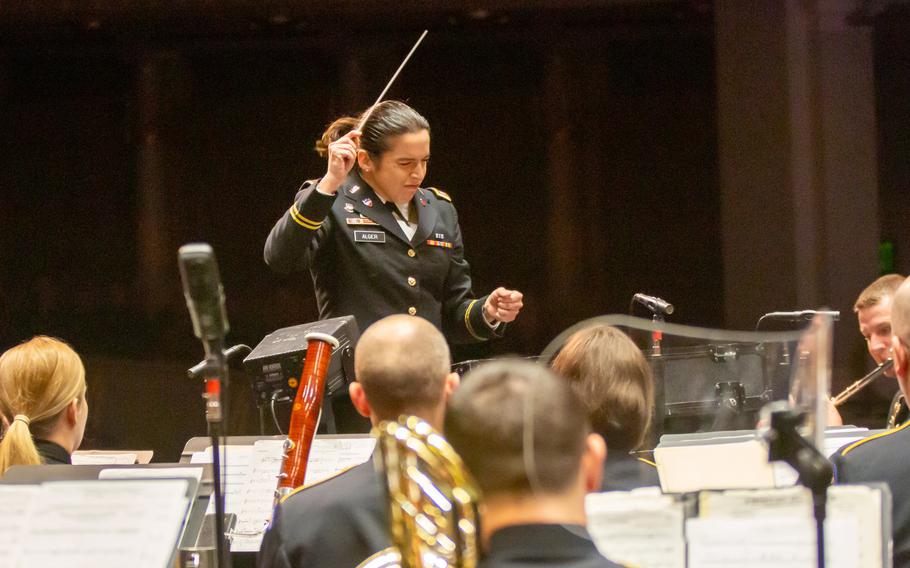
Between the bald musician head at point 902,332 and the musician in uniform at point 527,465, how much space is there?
0.87 m

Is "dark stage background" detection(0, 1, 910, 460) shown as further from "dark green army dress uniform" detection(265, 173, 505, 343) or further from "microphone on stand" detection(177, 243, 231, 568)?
"microphone on stand" detection(177, 243, 231, 568)

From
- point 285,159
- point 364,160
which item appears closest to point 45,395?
point 364,160

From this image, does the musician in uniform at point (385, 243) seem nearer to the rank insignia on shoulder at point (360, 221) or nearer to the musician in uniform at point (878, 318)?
the rank insignia on shoulder at point (360, 221)

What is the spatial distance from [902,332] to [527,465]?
0.96m

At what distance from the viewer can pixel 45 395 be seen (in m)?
2.38

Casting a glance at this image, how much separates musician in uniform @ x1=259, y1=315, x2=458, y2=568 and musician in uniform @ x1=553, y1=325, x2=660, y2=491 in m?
0.25

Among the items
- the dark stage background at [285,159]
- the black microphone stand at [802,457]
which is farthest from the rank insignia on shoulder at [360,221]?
the dark stage background at [285,159]

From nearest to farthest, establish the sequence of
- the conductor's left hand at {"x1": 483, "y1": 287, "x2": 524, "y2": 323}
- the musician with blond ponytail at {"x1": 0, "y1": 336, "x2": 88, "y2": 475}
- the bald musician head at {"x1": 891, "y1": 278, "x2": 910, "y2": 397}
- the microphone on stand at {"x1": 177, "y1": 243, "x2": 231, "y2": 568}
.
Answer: the microphone on stand at {"x1": 177, "y1": 243, "x2": 231, "y2": 568} → the bald musician head at {"x1": 891, "y1": 278, "x2": 910, "y2": 397} → the musician with blond ponytail at {"x1": 0, "y1": 336, "x2": 88, "y2": 475} → the conductor's left hand at {"x1": 483, "y1": 287, "x2": 524, "y2": 323}

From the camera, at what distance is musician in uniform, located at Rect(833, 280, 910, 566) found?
1.69 metres

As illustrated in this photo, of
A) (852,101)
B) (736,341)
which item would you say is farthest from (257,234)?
(736,341)

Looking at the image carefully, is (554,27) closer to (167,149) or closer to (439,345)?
(167,149)

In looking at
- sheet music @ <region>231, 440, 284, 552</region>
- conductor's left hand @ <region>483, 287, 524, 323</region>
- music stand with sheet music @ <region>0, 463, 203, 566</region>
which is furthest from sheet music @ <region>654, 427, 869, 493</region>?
conductor's left hand @ <region>483, 287, 524, 323</region>

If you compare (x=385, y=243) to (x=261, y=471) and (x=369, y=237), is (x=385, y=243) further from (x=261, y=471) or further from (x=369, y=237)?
(x=261, y=471)

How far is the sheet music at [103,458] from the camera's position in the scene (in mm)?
2852
